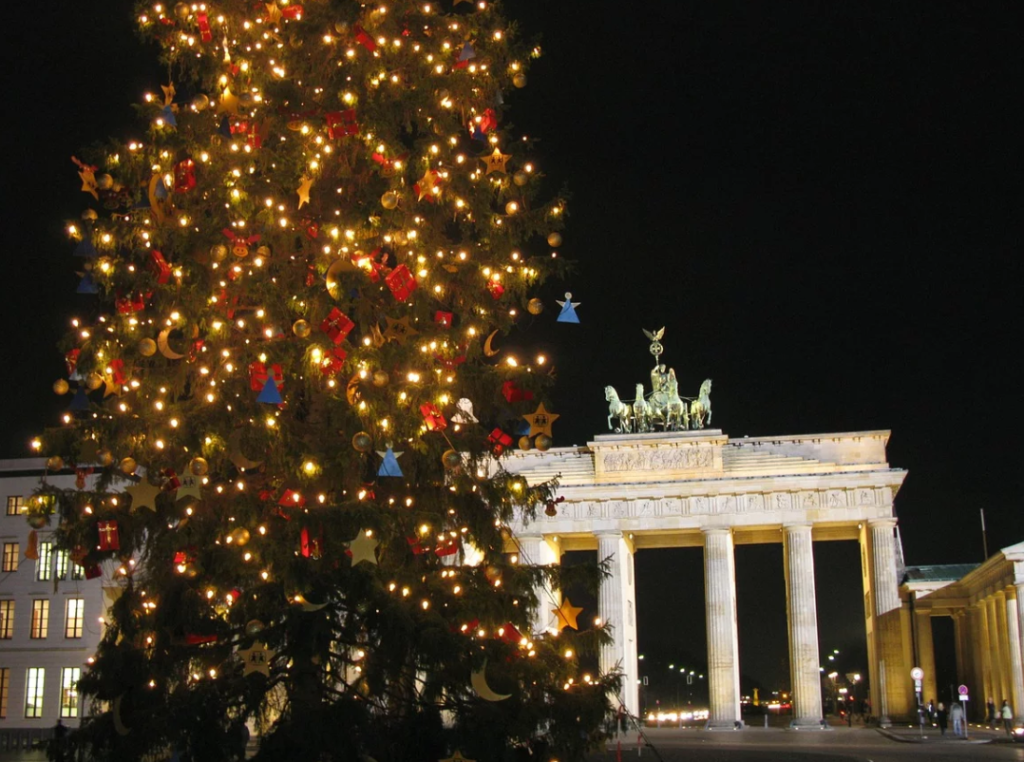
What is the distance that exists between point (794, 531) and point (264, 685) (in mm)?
59412

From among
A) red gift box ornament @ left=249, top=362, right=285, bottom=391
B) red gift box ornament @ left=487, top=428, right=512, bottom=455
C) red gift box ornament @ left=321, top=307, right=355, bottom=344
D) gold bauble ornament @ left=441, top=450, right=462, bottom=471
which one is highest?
red gift box ornament @ left=321, top=307, right=355, bottom=344

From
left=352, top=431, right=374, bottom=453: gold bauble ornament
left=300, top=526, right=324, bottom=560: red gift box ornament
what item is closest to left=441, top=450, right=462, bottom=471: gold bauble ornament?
left=352, top=431, right=374, bottom=453: gold bauble ornament

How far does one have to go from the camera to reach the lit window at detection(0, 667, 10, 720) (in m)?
57.4

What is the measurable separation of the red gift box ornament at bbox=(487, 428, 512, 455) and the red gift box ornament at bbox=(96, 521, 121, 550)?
212 inches

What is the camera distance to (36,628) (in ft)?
194

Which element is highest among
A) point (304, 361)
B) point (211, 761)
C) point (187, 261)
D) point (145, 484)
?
point (187, 261)

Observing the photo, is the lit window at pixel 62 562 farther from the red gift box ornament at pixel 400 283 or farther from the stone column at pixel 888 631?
the stone column at pixel 888 631

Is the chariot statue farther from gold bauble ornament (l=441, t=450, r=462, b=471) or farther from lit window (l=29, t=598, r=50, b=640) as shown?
gold bauble ornament (l=441, t=450, r=462, b=471)

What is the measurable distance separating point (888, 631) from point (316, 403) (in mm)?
59006

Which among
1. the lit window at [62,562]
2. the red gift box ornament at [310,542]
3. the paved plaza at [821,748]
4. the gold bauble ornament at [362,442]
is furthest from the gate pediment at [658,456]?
the red gift box ornament at [310,542]

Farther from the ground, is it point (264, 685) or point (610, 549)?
point (610, 549)

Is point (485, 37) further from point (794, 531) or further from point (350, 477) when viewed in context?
point (794, 531)

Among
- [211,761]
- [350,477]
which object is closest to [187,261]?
[350,477]

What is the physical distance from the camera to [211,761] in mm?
14672
